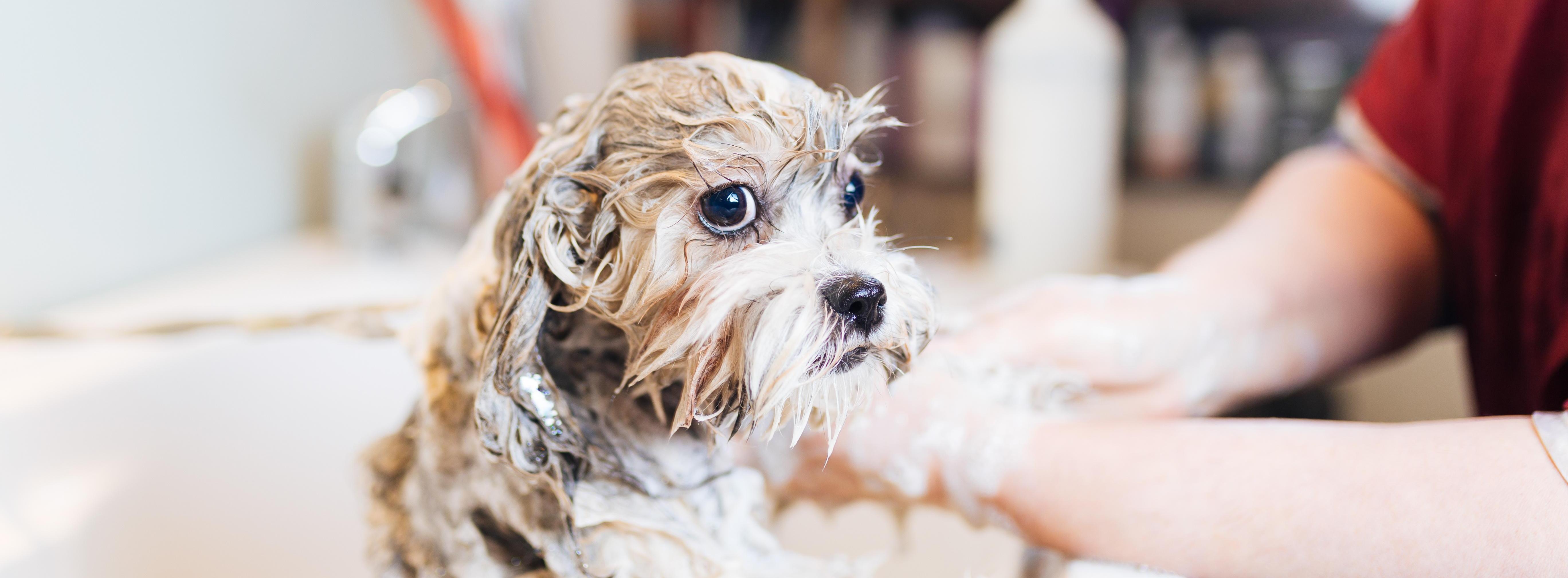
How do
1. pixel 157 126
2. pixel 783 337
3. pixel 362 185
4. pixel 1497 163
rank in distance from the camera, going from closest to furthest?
pixel 783 337 → pixel 1497 163 → pixel 157 126 → pixel 362 185

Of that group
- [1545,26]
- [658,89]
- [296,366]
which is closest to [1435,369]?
[1545,26]

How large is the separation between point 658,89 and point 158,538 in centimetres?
59

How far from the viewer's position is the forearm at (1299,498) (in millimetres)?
427

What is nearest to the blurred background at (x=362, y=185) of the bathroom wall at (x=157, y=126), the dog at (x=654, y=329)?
the bathroom wall at (x=157, y=126)

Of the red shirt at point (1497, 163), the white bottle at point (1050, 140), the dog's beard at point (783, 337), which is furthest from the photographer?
the white bottle at point (1050, 140)

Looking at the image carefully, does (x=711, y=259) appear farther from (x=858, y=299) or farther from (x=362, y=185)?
(x=362, y=185)

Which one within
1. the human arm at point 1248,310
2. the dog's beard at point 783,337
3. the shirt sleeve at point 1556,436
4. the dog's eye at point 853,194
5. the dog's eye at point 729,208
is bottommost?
the human arm at point 1248,310

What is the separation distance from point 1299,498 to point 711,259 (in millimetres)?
309

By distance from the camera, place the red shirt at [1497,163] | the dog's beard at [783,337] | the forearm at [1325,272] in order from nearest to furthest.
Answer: the dog's beard at [783,337], the red shirt at [1497,163], the forearm at [1325,272]

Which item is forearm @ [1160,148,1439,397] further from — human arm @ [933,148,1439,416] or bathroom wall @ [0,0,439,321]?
bathroom wall @ [0,0,439,321]

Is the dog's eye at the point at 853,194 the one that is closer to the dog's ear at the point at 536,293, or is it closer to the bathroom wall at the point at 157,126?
the dog's ear at the point at 536,293

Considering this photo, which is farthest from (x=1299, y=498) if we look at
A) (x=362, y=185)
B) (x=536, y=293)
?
(x=362, y=185)

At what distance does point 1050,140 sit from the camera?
0.99 metres

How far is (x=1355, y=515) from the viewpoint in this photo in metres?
0.45
